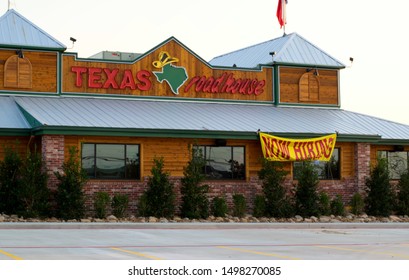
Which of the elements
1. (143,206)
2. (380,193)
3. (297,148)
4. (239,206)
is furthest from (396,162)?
(143,206)

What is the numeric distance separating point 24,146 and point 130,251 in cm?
1482

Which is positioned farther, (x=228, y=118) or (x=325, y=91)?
(x=325, y=91)

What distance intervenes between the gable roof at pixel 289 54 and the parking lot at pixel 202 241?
11.6 m

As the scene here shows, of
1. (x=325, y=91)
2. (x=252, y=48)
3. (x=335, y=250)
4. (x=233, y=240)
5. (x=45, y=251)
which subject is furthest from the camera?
(x=252, y=48)

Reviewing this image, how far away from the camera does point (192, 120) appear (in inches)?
1346

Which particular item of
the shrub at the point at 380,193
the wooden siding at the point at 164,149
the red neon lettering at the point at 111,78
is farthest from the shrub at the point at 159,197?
the shrub at the point at 380,193

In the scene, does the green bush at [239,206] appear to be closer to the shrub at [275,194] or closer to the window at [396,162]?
the shrub at [275,194]

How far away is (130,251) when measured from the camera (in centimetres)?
1792

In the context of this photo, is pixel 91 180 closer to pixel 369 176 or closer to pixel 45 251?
pixel 369 176

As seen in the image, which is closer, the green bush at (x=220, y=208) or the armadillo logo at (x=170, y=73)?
the green bush at (x=220, y=208)

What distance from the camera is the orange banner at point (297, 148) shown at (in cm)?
3388

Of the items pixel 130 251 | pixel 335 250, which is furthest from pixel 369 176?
pixel 130 251

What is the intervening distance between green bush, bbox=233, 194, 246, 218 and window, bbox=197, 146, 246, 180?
1.62m

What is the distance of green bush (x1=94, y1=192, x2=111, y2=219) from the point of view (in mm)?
30172
